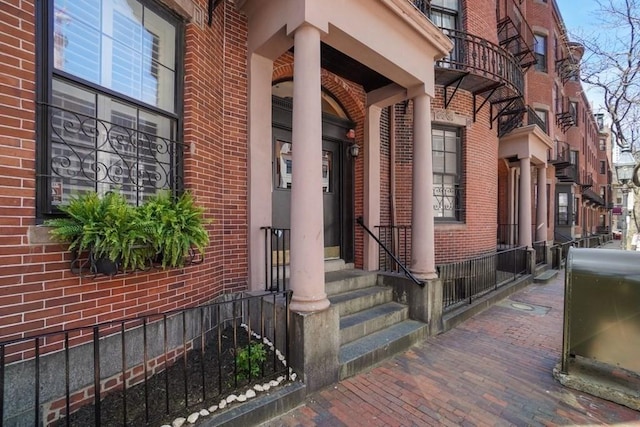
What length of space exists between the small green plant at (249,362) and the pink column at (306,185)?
1.86 ft

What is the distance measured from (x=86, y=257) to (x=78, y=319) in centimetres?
47

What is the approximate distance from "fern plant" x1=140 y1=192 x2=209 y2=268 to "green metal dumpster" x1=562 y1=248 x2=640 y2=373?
3.95 meters

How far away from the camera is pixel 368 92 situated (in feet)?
19.0

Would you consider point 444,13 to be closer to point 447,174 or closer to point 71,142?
point 447,174

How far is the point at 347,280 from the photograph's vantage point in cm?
485

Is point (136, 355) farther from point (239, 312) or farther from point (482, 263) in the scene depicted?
point (482, 263)

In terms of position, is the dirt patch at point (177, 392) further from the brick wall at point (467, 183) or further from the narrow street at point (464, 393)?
the brick wall at point (467, 183)

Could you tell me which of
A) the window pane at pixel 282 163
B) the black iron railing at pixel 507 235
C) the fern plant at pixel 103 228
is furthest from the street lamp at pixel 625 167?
the fern plant at pixel 103 228

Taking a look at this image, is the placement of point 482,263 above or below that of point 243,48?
below

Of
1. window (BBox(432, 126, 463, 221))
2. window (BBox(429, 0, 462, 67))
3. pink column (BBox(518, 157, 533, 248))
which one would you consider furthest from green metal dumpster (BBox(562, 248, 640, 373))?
pink column (BBox(518, 157, 533, 248))

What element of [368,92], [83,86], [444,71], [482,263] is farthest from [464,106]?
[83,86]

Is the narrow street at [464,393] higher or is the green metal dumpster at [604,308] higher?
the green metal dumpster at [604,308]

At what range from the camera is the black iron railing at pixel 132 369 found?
2061 mm

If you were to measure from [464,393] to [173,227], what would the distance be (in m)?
3.25
